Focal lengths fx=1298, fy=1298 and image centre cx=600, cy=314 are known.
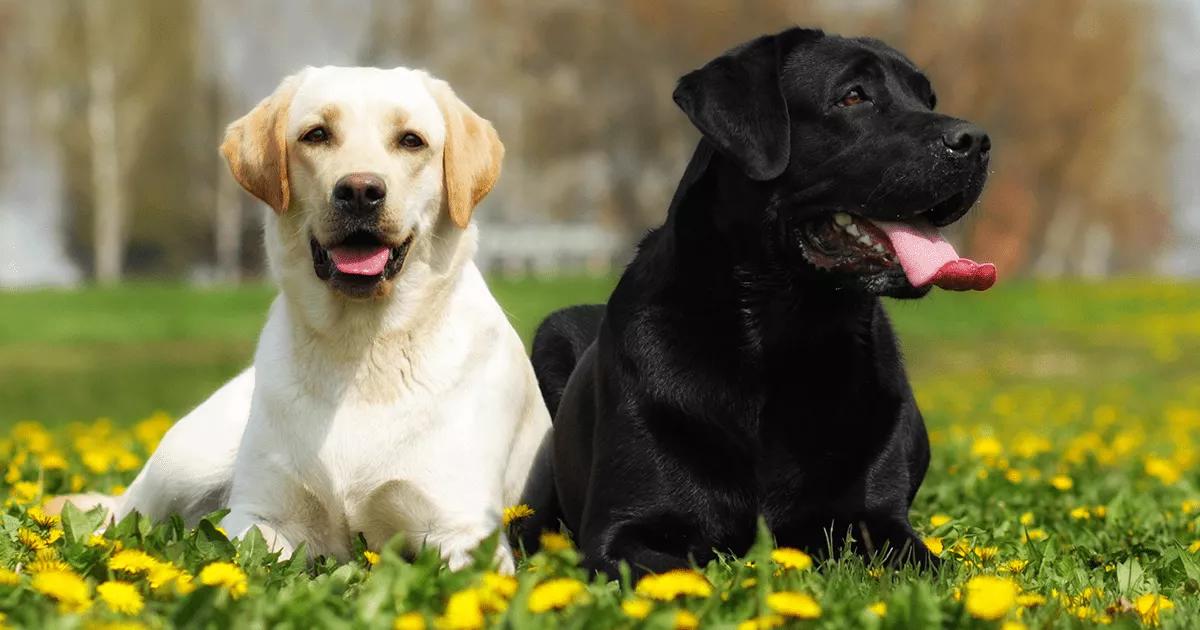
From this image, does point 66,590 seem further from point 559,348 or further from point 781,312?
point 559,348

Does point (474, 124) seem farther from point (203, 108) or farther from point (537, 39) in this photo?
point (203, 108)

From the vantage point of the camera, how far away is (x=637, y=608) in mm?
2383

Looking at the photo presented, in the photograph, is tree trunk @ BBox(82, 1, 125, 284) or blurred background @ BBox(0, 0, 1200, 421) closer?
blurred background @ BBox(0, 0, 1200, 421)

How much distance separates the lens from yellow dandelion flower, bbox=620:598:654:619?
2.37 metres

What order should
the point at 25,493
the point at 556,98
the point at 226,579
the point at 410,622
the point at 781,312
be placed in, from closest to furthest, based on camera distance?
1. the point at 410,622
2. the point at 226,579
3. the point at 781,312
4. the point at 25,493
5. the point at 556,98

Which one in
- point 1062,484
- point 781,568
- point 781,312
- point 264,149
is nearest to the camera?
point 781,568

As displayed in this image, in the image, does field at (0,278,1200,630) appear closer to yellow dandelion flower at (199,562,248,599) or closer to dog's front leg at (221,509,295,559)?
yellow dandelion flower at (199,562,248,599)

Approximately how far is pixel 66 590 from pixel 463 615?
2.50 feet

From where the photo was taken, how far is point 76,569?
3.03 metres

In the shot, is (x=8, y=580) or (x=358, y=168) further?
(x=358, y=168)

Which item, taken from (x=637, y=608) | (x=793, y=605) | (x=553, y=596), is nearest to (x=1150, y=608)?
(x=793, y=605)

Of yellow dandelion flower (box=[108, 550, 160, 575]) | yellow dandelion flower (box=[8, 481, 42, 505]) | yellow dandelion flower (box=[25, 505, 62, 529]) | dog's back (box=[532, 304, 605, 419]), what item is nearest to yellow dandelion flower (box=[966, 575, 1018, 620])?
yellow dandelion flower (box=[108, 550, 160, 575])

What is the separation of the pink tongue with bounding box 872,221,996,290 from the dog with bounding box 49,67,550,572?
1.29m

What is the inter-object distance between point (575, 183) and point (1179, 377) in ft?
84.2
